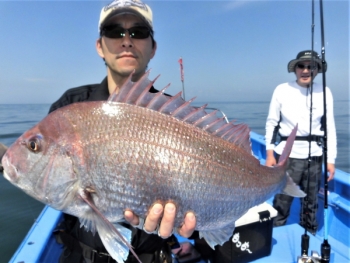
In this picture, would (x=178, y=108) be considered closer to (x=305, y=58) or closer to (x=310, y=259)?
(x=310, y=259)

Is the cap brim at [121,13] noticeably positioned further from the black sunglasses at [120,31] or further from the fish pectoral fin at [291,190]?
the fish pectoral fin at [291,190]

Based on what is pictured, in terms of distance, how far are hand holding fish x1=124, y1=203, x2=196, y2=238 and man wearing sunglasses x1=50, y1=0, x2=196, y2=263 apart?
34cm

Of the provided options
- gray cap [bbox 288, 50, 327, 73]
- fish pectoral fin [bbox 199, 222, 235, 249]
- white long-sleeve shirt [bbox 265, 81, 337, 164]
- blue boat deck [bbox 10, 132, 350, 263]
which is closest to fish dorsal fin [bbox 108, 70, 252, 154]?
fish pectoral fin [bbox 199, 222, 235, 249]

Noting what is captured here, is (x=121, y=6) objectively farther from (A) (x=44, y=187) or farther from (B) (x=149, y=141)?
(A) (x=44, y=187)

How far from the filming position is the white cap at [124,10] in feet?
6.80

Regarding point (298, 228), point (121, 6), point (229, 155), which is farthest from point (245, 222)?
point (121, 6)

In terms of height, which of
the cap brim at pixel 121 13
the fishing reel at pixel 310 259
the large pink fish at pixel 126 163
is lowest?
the fishing reel at pixel 310 259

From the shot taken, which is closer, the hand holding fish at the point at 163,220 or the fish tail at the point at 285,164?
the hand holding fish at the point at 163,220

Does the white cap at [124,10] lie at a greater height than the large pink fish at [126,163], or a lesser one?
greater

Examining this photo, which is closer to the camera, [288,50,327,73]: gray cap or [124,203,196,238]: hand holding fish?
[124,203,196,238]: hand holding fish

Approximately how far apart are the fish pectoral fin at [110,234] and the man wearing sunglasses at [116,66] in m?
0.36

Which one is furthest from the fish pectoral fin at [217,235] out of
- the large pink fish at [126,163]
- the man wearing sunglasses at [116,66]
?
the man wearing sunglasses at [116,66]

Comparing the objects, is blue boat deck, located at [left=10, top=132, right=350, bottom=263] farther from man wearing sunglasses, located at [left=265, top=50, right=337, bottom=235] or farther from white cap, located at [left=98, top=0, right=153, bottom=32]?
white cap, located at [left=98, top=0, right=153, bottom=32]

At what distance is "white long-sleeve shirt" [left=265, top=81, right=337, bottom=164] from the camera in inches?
165
